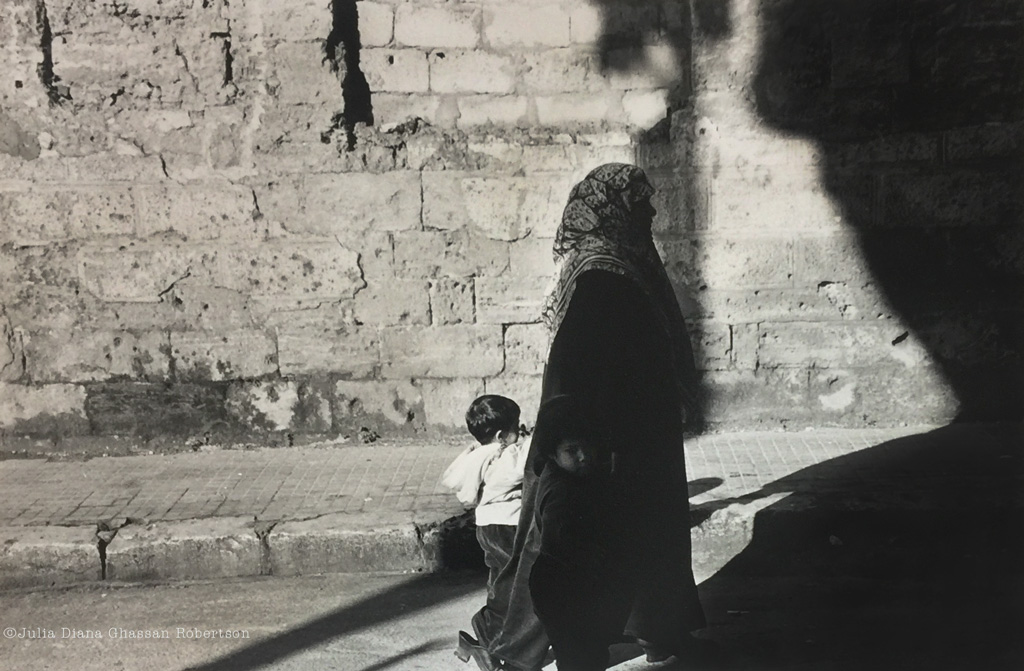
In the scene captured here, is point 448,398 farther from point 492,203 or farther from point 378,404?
point 492,203

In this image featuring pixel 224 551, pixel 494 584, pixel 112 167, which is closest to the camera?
pixel 494 584

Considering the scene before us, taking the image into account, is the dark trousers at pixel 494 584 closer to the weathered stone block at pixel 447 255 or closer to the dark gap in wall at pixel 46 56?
the weathered stone block at pixel 447 255

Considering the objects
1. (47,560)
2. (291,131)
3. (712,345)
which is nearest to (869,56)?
(712,345)

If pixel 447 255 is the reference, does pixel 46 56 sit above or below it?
above

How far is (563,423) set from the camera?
2.90 meters

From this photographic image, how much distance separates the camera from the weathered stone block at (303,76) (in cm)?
542

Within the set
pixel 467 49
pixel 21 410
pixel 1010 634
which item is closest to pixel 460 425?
pixel 467 49

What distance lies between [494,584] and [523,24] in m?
3.56

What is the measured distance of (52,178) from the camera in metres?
5.50

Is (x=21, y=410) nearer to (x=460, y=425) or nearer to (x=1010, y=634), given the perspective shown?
(x=460, y=425)

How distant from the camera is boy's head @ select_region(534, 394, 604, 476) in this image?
9.50 feet

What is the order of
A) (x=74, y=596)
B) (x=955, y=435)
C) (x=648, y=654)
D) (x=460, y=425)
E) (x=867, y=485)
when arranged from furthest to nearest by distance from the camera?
(x=460, y=425) < (x=955, y=435) < (x=867, y=485) < (x=74, y=596) < (x=648, y=654)

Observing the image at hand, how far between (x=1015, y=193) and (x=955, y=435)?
1.48 metres

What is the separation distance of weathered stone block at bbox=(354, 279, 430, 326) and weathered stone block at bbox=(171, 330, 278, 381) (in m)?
0.61
